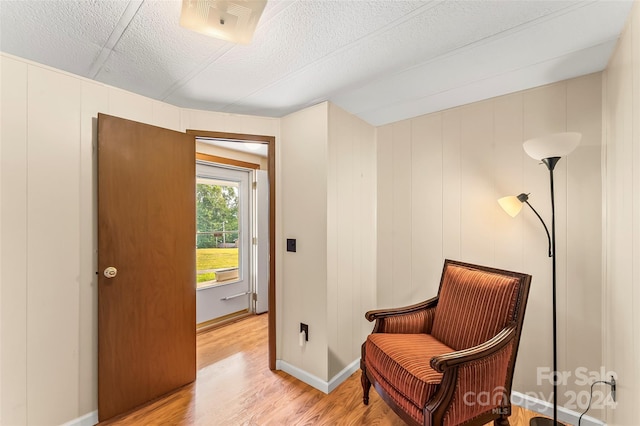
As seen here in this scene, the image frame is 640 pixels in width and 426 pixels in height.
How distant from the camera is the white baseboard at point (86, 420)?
5.72ft

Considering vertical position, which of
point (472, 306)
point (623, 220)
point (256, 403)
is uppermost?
point (623, 220)

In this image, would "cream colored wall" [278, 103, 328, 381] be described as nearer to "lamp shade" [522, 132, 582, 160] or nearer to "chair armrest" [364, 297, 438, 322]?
"chair armrest" [364, 297, 438, 322]

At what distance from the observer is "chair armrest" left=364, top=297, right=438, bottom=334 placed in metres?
1.96

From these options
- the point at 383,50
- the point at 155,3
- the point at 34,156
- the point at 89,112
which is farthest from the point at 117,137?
the point at 383,50

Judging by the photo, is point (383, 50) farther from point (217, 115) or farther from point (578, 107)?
point (217, 115)

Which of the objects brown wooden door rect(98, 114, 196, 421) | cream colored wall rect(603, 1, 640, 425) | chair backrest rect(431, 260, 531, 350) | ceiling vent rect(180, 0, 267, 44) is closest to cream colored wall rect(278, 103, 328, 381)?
brown wooden door rect(98, 114, 196, 421)

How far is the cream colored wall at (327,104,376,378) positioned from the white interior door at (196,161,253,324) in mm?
1830

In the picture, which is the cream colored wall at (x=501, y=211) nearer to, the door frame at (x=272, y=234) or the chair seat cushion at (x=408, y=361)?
the chair seat cushion at (x=408, y=361)

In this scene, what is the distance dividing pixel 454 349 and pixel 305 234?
1.31m

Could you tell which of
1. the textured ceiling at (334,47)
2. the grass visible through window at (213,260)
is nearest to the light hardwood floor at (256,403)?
the grass visible through window at (213,260)

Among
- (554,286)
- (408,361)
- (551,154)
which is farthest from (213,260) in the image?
(551,154)

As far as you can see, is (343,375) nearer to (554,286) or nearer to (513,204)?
(554,286)

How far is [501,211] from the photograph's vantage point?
6.74 ft

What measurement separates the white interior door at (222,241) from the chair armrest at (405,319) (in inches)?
87.2
